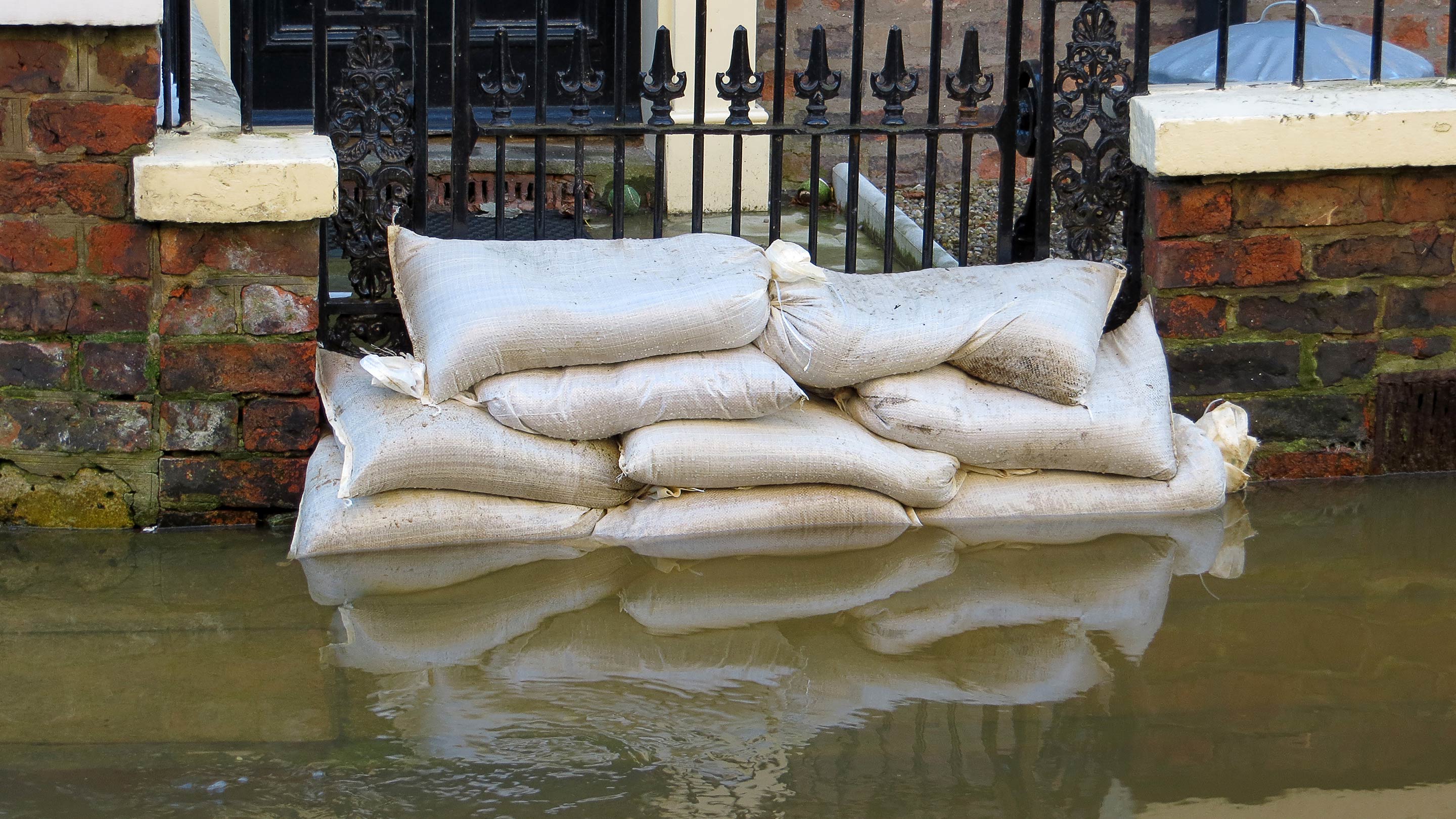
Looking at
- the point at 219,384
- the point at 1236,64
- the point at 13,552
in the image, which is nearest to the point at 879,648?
the point at 219,384

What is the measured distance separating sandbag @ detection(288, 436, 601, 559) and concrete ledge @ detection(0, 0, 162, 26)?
873 mm

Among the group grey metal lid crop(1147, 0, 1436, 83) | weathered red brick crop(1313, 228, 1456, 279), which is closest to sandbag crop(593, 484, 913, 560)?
weathered red brick crop(1313, 228, 1456, 279)

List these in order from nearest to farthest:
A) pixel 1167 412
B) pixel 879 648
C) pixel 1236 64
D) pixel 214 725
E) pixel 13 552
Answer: pixel 214 725
pixel 879 648
pixel 13 552
pixel 1167 412
pixel 1236 64

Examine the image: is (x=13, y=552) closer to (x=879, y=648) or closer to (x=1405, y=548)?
(x=879, y=648)

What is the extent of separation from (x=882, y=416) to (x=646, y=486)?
47cm

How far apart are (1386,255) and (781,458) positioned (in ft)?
4.68

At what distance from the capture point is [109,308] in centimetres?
288

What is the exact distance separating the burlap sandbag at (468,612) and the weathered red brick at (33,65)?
1112 millimetres

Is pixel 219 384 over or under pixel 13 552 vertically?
over

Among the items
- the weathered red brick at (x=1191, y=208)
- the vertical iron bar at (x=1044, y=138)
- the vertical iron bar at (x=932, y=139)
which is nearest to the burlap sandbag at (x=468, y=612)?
the vertical iron bar at (x=932, y=139)

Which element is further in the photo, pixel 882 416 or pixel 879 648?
pixel 882 416

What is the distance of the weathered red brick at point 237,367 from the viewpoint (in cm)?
291

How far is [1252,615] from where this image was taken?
2551mm

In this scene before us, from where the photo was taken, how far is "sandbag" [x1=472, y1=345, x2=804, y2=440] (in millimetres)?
2777
